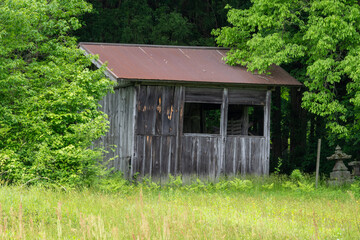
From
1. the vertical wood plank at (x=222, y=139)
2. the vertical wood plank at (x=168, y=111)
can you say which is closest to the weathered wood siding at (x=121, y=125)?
the vertical wood plank at (x=168, y=111)

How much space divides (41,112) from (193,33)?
1702 centimetres

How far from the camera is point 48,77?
50.3ft

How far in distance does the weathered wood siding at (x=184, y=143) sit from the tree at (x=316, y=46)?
1.59 metres

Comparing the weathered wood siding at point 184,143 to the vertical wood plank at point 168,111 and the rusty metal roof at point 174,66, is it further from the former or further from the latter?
the rusty metal roof at point 174,66

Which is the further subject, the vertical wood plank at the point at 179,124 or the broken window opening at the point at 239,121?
the broken window opening at the point at 239,121

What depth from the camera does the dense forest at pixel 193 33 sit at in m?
27.3

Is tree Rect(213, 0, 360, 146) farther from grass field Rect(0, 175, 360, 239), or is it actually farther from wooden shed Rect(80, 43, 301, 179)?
grass field Rect(0, 175, 360, 239)

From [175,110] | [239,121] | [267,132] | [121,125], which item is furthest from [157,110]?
[267,132]

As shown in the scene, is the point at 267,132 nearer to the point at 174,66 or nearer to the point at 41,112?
the point at 174,66

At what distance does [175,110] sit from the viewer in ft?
→ 61.4

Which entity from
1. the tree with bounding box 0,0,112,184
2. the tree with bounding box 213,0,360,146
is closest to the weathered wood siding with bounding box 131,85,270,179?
the tree with bounding box 213,0,360,146

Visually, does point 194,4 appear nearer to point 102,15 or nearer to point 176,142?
point 102,15

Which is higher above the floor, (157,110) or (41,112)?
(157,110)

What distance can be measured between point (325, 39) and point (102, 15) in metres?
14.5
